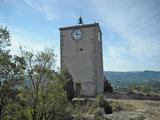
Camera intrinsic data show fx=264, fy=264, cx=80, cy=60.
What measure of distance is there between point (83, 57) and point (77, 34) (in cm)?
264

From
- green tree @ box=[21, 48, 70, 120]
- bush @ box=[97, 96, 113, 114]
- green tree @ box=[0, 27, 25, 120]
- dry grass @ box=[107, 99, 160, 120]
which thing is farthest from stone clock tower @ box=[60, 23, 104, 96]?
green tree @ box=[0, 27, 25, 120]

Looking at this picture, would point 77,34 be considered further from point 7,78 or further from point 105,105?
point 7,78

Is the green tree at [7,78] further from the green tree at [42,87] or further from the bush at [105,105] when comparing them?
the bush at [105,105]

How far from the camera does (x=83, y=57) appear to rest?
28141mm

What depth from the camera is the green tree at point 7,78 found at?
10516 millimetres

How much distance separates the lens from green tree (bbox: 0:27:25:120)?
34.5ft

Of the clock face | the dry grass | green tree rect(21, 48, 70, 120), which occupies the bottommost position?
the dry grass

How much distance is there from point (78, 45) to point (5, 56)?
1811 centimetres

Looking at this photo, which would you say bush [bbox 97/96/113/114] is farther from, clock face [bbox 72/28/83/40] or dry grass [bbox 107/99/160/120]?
clock face [bbox 72/28/83/40]

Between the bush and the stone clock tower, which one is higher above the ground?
the stone clock tower

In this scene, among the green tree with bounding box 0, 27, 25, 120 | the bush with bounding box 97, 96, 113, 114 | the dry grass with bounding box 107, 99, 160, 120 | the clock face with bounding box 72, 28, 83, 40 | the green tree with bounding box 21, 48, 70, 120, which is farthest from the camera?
the clock face with bounding box 72, 28, 83, 40

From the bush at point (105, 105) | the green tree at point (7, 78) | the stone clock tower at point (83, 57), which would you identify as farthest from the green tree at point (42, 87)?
the stone clock tower at point (83, 57)

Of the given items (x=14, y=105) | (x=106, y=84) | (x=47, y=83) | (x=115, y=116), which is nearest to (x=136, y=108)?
(x=115, y=116)

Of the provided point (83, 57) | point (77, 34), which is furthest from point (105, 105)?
point (77, 34)
